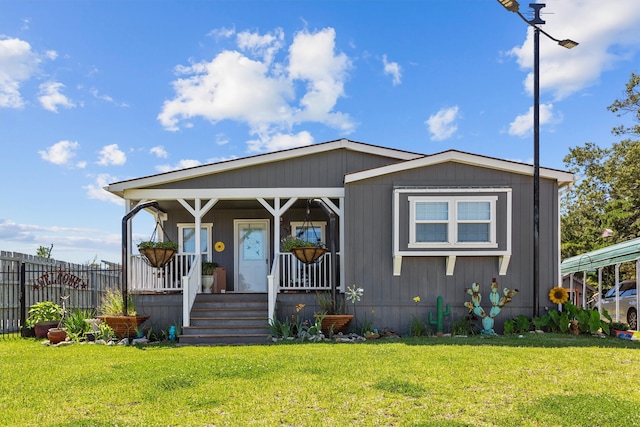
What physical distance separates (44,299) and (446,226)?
9740mm

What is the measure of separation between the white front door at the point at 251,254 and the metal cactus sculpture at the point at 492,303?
5192 millimetres

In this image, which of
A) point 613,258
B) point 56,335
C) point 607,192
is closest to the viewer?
point 56,335

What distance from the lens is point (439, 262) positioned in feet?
34.6

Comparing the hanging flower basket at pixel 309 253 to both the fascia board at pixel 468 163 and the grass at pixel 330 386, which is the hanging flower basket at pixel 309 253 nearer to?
the fascia board at pixel 468 163

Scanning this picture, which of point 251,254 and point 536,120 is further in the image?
point 251,254

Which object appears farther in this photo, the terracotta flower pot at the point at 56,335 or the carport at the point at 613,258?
the carport at the point at 613,258

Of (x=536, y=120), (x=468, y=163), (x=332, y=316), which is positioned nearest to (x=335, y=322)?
(x=332, y=316)

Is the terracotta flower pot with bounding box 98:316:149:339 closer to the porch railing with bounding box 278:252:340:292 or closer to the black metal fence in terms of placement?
the black metal fence

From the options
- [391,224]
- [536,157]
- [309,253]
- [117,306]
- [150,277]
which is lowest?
[117,306]

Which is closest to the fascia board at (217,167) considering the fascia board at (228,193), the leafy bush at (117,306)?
the fascia board at (228,193)

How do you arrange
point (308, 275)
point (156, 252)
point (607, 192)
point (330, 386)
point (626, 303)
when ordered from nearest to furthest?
point (330, 386), point (156, 252), point (308, 275), point (626, 303), point (607, 192)

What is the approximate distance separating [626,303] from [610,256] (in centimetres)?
141

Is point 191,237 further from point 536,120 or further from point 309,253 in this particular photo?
point 536,120

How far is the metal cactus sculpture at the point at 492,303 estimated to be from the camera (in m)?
10.1
